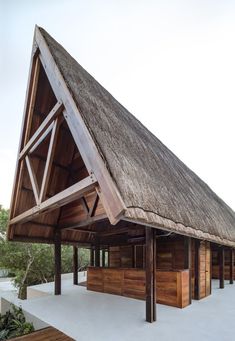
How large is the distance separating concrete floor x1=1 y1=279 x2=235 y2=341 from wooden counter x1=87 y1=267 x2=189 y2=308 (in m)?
0.19

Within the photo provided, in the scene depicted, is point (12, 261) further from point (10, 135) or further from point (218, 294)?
point (218, 294)

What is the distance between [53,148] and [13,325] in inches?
156

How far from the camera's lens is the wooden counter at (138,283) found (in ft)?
17.5

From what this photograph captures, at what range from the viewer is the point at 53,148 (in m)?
4.18

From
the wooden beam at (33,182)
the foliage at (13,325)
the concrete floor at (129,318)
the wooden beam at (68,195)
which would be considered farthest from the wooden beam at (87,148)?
the foliage at (13,325)

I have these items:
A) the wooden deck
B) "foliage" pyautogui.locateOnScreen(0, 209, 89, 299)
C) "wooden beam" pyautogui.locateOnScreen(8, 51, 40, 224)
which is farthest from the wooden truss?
"foliage" pyautogui.locateOnScreen(0, 209, 89, 299)

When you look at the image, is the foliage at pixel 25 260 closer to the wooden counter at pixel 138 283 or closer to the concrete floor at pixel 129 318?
the wooden counter at pixel 138 283

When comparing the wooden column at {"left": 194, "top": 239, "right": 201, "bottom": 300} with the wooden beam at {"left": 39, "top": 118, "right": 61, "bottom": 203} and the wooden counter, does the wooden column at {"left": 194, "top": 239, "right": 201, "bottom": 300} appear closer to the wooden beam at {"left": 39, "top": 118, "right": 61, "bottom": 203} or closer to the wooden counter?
the wooden counter

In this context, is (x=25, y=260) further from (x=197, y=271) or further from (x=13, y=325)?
(x=197, y=271)

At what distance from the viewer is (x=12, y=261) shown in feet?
42.5

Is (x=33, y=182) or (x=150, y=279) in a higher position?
(x=33, y=182)

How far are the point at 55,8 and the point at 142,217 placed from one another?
8.35m

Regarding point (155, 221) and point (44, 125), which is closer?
point (155, 221)

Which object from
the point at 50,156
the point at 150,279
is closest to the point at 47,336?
the point at 150,279
